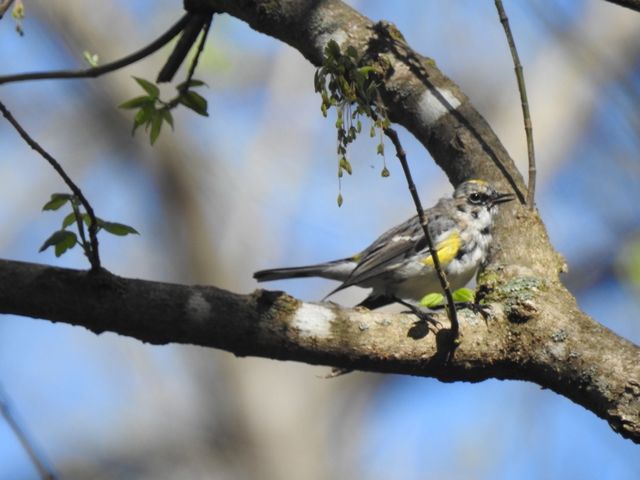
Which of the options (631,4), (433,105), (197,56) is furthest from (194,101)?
(631,4)

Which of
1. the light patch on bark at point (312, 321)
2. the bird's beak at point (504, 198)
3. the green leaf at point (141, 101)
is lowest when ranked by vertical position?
the light patch on bark at point (312, 321)

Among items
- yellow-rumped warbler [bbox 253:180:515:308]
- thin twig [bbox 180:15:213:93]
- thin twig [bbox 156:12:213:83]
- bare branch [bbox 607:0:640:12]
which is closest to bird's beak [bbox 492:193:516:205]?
bare branch [bbox 607:0:640:12]

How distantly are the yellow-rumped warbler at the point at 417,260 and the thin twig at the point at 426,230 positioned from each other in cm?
256

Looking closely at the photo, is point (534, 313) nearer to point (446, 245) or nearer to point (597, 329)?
point (597, 329)

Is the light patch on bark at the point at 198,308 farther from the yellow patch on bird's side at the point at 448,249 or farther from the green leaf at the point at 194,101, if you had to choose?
the yellow patch on bird's side at the point at 448,249

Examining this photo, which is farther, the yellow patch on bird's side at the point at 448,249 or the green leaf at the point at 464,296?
the yellow patch on bird's side at the point at 448,249

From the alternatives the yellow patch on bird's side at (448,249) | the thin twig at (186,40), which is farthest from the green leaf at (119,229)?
the yellow patch on bird's side at (448,249)

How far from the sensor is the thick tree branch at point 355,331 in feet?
7.79

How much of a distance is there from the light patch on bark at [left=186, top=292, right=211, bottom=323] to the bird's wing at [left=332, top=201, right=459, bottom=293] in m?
3.02

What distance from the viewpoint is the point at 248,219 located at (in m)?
10.7

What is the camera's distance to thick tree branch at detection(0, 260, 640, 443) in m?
2.38

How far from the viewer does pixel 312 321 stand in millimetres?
2631

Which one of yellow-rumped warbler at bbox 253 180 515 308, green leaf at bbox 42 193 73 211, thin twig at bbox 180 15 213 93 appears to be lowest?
green leaf at bbox 42 193 73 211

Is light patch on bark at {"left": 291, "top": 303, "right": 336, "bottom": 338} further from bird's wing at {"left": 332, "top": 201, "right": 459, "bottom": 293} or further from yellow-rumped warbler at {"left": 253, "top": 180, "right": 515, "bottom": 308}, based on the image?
bird's wing at {"left": 332, "top": 201, "right": 459, "bottom": 293}
